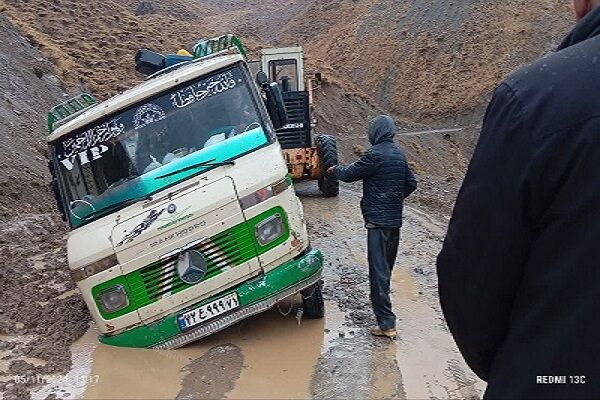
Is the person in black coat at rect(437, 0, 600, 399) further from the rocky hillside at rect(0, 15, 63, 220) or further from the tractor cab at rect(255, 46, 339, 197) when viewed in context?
the tractor cab at rect(255, 46, 339, 197)

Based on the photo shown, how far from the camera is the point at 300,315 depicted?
6.46 metres

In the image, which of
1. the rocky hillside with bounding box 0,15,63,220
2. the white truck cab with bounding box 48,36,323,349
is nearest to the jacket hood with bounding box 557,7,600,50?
the white truck cab with bounding box 48,36,323,349

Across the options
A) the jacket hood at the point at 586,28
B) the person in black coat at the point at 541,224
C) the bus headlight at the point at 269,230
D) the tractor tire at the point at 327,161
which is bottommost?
the tractor tire at the point at 327,161

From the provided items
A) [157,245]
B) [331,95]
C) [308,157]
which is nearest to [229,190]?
[157,245]

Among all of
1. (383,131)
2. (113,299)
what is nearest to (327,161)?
(383,131)

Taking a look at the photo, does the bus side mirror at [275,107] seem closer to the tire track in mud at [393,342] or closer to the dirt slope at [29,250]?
the tire track in mud at [393,342]

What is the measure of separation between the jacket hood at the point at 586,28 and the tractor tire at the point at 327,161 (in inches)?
454

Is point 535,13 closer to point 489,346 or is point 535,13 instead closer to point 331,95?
Answer: point 331,95

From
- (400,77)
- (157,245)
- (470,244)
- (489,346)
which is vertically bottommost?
(400,77)

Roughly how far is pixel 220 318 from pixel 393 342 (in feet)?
5.15

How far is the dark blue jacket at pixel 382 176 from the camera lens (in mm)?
5797

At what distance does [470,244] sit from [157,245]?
13.1 feet

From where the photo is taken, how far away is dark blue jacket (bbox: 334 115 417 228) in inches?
228

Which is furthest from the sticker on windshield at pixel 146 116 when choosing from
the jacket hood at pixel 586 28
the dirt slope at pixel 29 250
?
the jacket hood at pixel 586 28
